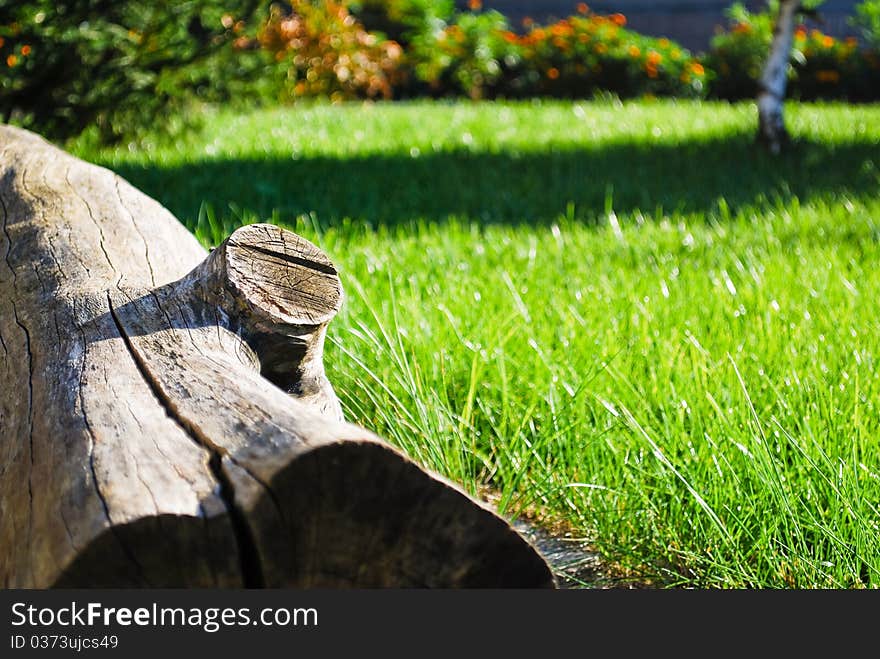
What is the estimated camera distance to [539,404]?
8.64 feet

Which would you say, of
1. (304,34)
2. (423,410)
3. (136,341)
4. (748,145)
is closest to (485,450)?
(423,410)

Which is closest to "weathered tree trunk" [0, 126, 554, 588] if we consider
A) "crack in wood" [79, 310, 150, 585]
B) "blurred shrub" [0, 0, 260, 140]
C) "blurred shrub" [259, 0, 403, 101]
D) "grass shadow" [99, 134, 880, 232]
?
"crack in wood" [79, 310, 150, 585]

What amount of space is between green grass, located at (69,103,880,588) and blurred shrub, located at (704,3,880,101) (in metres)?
5.52

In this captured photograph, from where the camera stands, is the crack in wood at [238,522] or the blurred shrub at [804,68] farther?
the blurred shrub at [804,68]

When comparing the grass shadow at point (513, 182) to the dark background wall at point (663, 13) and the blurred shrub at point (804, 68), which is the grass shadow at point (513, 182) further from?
the dark background wall at point (663, 13)

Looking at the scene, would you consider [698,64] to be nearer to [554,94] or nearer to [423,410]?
[554,94]

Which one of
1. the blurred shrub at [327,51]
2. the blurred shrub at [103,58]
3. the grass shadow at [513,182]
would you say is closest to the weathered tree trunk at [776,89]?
the grass shadow at [513,182]

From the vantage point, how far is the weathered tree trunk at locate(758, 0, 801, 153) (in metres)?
6.85

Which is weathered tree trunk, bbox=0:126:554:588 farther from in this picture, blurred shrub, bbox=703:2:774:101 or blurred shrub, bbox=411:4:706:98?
blurred shrub, bbox=703:2:774:101

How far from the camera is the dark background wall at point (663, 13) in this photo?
14.9m

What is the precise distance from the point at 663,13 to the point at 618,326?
13467 millimetres

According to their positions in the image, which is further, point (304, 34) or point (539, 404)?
point (304, 34)

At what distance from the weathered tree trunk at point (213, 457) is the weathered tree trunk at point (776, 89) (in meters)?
5.67

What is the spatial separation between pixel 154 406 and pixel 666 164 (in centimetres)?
546
